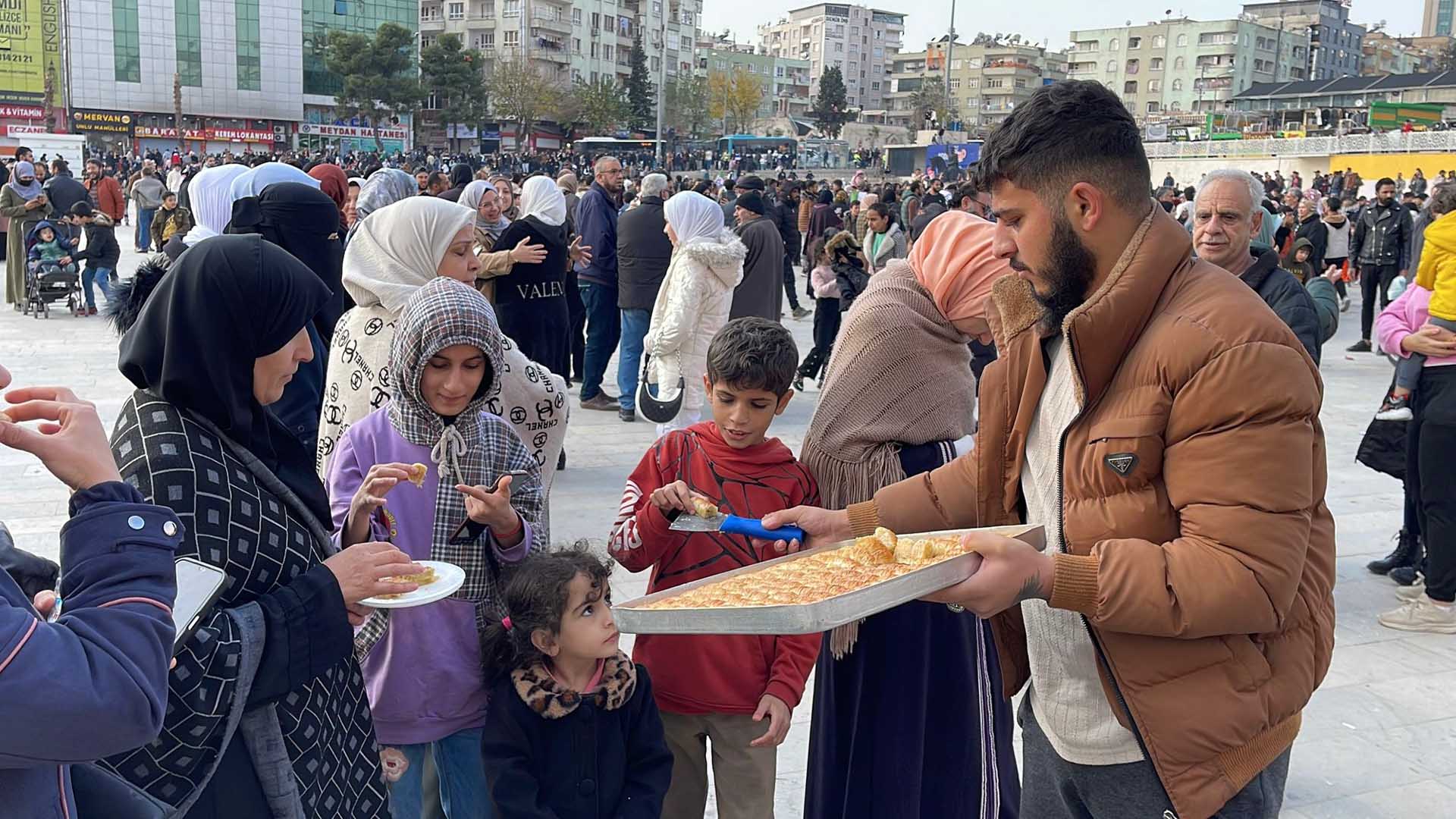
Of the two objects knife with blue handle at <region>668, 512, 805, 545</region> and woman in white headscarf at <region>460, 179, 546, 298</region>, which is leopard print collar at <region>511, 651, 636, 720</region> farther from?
woman in white headscarf at <region>460, 179, 546, 298</region>

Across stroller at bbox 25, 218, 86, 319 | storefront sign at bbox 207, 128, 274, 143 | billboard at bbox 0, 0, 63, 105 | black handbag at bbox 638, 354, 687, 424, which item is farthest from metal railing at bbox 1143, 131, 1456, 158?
billboard at bbox 0, 0, 63, 105

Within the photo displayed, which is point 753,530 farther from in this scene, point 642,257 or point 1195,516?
point 642,257

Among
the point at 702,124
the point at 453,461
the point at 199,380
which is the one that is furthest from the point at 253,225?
the point at 702,124

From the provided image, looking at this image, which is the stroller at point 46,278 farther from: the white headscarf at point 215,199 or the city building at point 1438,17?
the city building at point 1438,17

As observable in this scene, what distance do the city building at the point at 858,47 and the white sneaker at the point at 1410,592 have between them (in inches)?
5662

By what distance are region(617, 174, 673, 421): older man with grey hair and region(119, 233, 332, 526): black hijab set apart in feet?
21.9

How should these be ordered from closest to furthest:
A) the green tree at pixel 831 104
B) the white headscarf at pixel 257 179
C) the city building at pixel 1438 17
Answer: the white headscarf at pixel 257 179, the green tree at pixel 831 104, the city building at pixel 1438 17

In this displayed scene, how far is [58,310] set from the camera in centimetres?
1462

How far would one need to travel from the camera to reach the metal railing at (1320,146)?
47.3 meters

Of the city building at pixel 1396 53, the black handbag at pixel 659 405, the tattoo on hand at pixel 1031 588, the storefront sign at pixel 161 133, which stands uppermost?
the city building at pixel 1396 53

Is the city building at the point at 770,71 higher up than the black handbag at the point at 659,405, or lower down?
higher up

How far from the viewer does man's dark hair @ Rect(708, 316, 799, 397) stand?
9.41 feet

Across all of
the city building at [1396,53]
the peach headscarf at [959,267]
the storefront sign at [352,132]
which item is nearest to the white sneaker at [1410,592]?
the peach headscarf at [959,267]

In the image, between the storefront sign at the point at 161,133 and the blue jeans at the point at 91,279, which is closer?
the blue jeans at the point at 91,279
